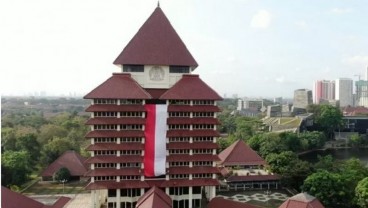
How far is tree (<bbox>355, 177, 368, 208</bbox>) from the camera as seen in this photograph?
82.6ft

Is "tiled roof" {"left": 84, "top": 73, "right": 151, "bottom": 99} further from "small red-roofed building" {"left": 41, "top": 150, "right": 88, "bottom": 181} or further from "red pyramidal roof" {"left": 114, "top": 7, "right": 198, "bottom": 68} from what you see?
"small red-roofed building" {"left": 41, "top": 150, "right": 88, "bottom": 181}

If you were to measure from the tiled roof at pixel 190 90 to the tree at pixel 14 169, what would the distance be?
1745cm

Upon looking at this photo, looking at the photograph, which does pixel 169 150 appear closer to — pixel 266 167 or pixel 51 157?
pixel 266 167

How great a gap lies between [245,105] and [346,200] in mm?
146268

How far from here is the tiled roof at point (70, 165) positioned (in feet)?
121

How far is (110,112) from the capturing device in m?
24.9

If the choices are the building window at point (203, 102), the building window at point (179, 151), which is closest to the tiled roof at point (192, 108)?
the building window at point (203, 102)

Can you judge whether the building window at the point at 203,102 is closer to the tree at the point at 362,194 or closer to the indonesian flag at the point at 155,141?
the indonesian flag at the point at 155,141

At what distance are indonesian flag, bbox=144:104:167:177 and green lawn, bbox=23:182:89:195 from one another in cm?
1080

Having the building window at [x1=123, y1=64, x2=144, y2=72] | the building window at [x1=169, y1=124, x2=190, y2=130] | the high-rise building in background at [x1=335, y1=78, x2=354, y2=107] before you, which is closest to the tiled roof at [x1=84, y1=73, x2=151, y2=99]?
the building window at [x1=123, y1=64, x2=144, y2=72]

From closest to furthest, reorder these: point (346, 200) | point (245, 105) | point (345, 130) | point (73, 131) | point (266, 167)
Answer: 1. point (346, 200)
2. point (266, 167)
3. point (73, 131)
4. point (345, 130)
5. point (245, 105)

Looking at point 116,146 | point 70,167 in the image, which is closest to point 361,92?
point 70,167

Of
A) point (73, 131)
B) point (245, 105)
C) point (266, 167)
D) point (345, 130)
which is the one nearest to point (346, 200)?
point (266, 167)

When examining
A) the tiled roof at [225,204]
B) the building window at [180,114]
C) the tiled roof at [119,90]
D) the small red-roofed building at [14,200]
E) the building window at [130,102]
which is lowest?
the tiled roof at [225,204]
